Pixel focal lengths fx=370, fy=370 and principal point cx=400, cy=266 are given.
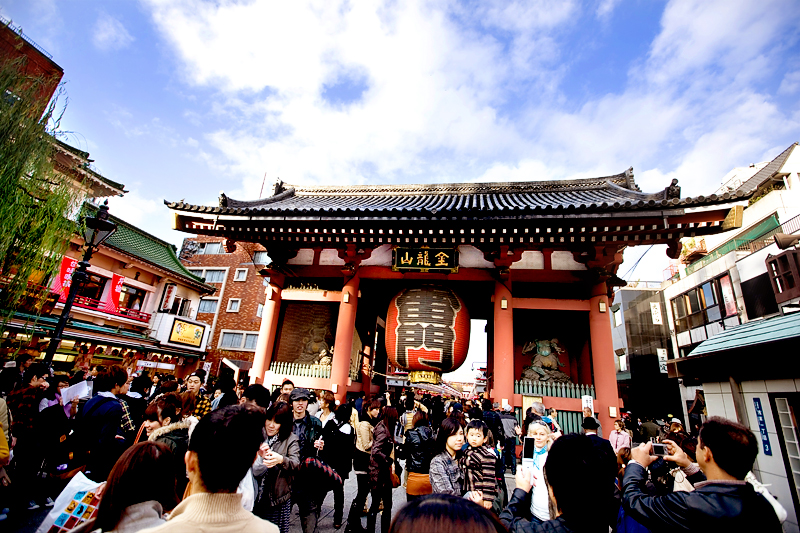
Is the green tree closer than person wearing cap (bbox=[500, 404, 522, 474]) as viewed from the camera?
Yes

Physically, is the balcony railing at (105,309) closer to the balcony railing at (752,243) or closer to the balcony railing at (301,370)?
the balcony railing at (301,370)

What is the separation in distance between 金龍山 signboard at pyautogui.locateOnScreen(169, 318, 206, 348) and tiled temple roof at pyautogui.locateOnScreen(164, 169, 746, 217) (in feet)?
44.3

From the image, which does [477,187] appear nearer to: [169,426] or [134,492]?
[169,426]

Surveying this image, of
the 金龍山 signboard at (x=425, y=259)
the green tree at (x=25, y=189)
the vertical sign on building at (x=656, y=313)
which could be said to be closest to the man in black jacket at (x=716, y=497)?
the 金龍山 signboard at (x=425, y=259)

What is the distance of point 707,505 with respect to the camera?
6.96ft

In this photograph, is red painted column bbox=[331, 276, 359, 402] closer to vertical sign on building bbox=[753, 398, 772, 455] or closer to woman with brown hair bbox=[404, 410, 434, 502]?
woman with brown hair bbox=[404, 410, 434, 502]

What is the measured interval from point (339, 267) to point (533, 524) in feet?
31.0

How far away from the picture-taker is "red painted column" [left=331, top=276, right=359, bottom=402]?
972 cm

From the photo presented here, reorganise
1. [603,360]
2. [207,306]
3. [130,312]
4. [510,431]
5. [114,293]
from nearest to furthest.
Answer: [510,431], [603,360], [114,293], [130,312], [207,306]

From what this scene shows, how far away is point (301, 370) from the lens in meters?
10.2

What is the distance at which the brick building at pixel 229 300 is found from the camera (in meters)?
27.1

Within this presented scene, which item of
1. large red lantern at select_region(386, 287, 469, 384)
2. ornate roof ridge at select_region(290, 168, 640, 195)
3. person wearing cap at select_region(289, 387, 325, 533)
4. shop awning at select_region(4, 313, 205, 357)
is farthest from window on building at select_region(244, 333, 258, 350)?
person wearing cap at select_region(289, 387, 325, 533)

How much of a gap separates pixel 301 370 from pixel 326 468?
6.53 meters

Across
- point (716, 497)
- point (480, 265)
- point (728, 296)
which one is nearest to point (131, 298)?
point (480, 265)
